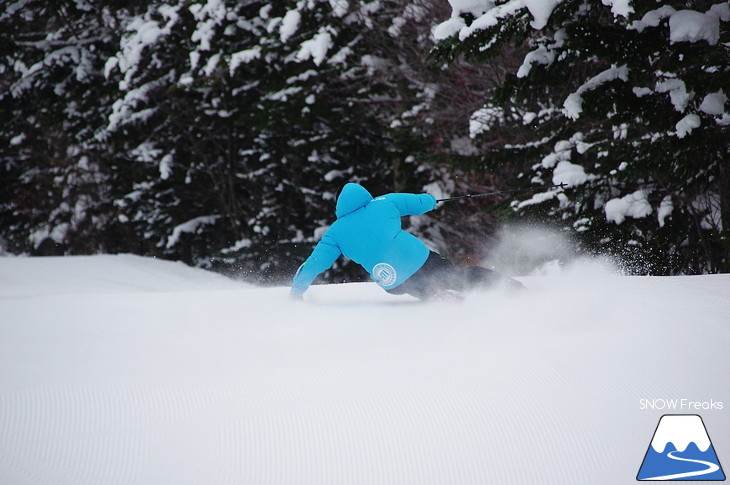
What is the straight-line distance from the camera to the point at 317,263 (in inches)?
168

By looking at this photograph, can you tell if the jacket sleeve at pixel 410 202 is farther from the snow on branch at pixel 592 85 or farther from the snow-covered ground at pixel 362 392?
the snow on branch at pixel 592 85

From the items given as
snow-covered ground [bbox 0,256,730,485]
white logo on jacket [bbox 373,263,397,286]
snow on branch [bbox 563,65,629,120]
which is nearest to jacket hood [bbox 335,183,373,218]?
white logo on jacket [bbox 373,263,397,286]

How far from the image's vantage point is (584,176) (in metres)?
5.93

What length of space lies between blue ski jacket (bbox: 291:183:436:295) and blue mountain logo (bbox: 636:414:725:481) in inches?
95.0

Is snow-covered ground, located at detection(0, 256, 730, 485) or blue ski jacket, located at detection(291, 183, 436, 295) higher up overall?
blue ski jacket, located at detection(291, 183, 436, 295)

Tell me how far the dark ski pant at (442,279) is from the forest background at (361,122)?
1.88 metres

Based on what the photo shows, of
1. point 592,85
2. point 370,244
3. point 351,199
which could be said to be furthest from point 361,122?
point 370,244

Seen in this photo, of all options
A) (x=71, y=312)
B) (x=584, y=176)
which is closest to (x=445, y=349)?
(x=71, y=312)

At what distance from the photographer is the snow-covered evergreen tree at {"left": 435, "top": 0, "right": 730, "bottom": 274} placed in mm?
4527

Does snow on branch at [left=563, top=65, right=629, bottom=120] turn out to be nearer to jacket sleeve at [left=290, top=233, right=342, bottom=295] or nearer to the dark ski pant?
the dark ski pant

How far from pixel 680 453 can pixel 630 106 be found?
13.0 ft

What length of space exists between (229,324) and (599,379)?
2223 mm

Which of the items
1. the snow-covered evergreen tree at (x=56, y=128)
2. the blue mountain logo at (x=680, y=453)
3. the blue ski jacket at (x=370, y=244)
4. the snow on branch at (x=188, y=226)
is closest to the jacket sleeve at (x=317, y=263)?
the blue ski jacket at (x=370, y=244)

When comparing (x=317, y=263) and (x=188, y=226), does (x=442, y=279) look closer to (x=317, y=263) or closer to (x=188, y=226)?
(x=317, y=263)
